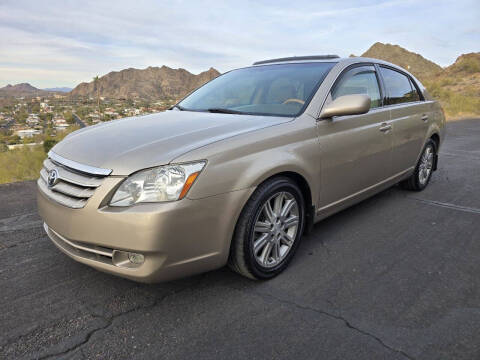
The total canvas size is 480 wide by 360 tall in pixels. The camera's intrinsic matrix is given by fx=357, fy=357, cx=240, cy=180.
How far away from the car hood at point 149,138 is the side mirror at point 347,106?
1.23 feet

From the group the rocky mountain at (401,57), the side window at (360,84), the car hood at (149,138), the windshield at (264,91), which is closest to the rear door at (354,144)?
the side window at (360,84)

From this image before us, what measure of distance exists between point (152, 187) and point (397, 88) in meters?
3.37

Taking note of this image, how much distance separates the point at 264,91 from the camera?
3.33 meters

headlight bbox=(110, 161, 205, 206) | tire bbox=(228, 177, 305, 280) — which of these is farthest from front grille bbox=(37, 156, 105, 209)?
tire bbox=(228, 177, 305, 280)

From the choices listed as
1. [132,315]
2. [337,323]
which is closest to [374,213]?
[337,323]

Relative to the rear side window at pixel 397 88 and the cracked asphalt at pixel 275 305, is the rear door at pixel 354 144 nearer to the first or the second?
the rear side window at pixel 397 88

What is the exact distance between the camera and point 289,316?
220 centimetres

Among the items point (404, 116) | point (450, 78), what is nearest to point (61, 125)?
point (404, 116)

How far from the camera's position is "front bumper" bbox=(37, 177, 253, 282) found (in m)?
1.99

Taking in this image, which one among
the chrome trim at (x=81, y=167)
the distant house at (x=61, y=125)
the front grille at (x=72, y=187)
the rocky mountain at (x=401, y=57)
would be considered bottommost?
the distant house at (x=61, y=125)

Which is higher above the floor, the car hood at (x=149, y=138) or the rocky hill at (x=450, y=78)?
the rocky hill at (x=450, y=78)

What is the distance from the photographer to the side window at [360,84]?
3217mm

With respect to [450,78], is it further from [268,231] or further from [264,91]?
[268,231]

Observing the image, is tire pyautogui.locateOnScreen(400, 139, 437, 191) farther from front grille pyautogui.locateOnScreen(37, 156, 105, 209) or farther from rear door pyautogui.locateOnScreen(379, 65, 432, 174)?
front grille pyautogui.locateOnScreen(37, 156, 105, 209)
